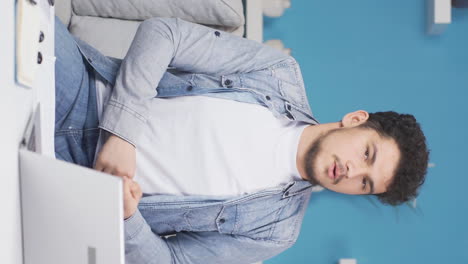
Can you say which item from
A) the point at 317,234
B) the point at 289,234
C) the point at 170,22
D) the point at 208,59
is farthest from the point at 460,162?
the point at 170,22

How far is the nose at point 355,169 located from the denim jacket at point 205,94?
6.0 inches

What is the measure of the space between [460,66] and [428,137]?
31 cm

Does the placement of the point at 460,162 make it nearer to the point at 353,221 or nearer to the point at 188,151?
the point at 353,221

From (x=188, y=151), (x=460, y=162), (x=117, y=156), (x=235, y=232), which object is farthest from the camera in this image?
(x=460, y=162)

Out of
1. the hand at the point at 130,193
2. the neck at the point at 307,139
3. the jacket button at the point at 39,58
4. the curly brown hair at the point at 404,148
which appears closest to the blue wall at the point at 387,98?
the curly brown hair at the point at 404,148

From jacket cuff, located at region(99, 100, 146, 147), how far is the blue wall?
1.01 m

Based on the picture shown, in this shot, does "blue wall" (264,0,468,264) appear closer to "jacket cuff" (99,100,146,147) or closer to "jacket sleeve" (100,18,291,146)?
"jacket sleeve" (100,18,291,146)

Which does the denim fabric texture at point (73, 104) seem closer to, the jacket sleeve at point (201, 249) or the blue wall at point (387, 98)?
the jacket sleeve at point (201, 249)

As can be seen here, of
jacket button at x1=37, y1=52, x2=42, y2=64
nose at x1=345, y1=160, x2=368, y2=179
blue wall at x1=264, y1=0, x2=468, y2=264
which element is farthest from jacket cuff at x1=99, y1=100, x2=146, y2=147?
blue wall at x1=264, y1=0, x2=468, y2=264

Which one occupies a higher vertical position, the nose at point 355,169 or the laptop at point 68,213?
the laptop at point 68,213

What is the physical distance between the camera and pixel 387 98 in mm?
2111

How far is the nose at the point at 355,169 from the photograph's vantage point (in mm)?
1435

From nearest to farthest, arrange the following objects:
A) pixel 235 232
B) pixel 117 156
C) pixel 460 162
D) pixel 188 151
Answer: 1. pixel 117 156
2. pixel 188 151
3. pixel 235 232
4. pixel 460 162

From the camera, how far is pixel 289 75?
5.20 feet
